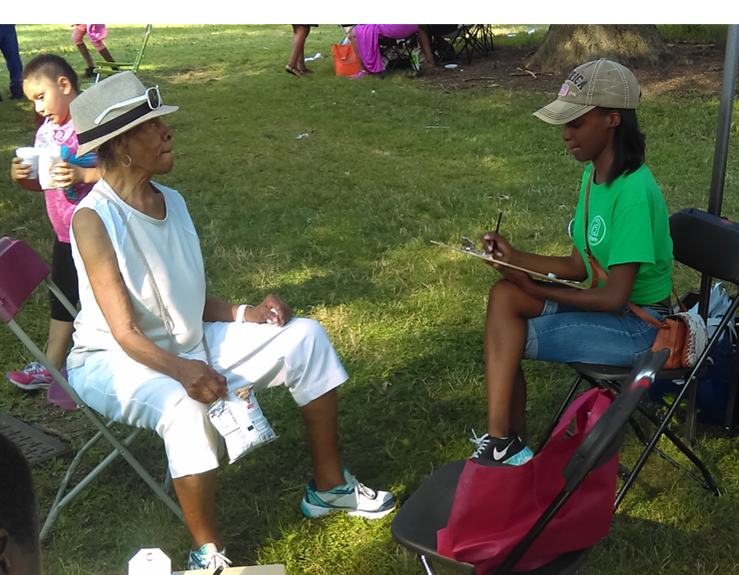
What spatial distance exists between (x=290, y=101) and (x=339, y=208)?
12.6ft

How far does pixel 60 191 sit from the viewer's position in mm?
3486

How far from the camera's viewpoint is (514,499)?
1.88 meters

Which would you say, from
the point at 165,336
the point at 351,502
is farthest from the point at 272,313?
the point at 351,502

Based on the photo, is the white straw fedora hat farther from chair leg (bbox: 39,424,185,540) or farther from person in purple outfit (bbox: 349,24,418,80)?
person in purple outfit (bbox: 349,24,418,80)

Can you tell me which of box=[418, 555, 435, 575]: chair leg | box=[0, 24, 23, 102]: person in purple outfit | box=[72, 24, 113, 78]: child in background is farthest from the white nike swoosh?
box=[0, 24, 23, 102]: person in purple outfit

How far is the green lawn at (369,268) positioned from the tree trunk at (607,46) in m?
1.04

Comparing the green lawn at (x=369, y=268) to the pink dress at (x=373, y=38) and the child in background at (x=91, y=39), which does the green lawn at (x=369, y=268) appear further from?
the child in background at (x=91, y=39)

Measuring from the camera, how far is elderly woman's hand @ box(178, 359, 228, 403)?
2457mm

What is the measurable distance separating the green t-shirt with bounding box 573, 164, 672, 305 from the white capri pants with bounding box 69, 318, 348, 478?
3.63 feet

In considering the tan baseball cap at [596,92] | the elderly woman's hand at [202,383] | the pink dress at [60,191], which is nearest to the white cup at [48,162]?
the pink dress at [60,191]

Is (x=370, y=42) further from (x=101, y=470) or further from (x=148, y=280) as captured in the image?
(x=101, y=470)

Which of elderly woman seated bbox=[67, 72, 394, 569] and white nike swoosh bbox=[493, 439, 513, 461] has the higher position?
elderly woman seated bbox=[67, 72, 394, 569]

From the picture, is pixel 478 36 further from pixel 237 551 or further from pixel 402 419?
pixel 237 551
